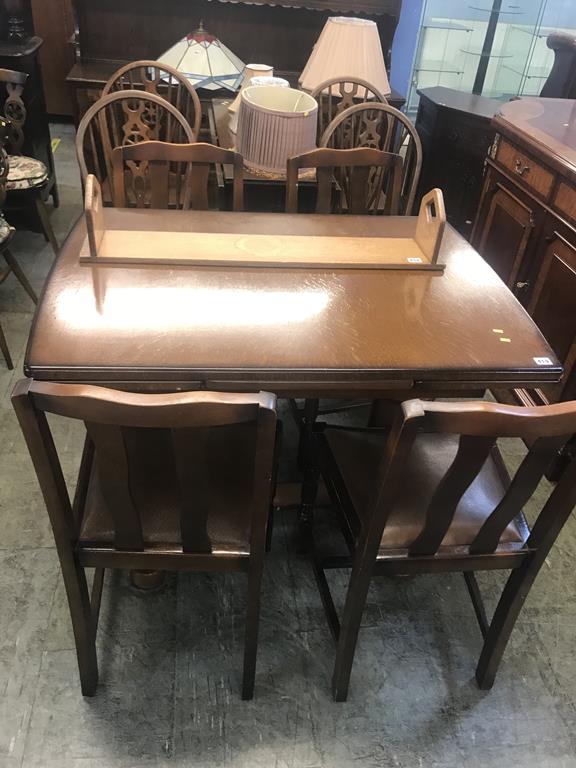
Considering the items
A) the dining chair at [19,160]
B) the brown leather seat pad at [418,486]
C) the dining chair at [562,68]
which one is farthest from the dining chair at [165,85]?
the dining chair at [562,68]

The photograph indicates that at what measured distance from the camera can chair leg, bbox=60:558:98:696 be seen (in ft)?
3.96

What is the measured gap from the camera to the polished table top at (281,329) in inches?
47.6

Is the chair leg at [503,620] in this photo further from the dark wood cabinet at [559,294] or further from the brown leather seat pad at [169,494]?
the dark wood cabinet at [559,294]

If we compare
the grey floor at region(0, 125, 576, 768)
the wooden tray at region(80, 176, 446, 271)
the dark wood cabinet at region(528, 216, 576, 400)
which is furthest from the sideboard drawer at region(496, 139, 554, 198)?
the grey floor at region(0, 125, 576, 768)

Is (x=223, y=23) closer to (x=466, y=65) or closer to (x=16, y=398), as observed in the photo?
(x=466, y=65)

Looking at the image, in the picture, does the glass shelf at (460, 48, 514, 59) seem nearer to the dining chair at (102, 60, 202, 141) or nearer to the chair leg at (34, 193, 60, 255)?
the dining chair at (102, 60, 202, 141)

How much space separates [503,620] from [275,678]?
0.54 m

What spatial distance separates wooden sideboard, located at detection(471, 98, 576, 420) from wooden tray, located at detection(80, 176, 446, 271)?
58 centimetres

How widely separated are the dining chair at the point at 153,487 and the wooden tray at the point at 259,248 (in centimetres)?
44

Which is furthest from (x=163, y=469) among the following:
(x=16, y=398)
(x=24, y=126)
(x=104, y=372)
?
(x=24, y=126)

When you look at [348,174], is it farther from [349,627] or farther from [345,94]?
[349,627]

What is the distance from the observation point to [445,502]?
1.10 meters

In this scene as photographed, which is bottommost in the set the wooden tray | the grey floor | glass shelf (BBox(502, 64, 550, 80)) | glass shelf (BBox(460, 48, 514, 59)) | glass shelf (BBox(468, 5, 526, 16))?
the grey floor

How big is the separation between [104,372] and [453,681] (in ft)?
3.55
